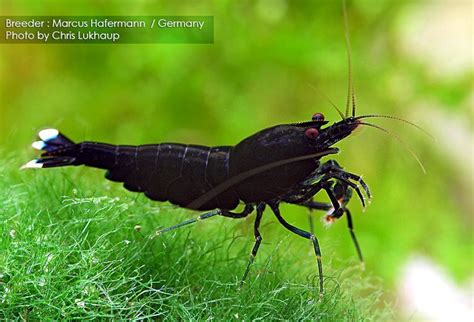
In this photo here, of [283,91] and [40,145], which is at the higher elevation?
[283,91]

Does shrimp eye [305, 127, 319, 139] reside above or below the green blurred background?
below

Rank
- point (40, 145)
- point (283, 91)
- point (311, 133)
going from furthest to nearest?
point (283, 91) → point (40, 145) → point (311, 133)

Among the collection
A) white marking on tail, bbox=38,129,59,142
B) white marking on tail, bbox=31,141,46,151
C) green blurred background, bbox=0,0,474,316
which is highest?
green blurred background, bbox=0,0,474,316

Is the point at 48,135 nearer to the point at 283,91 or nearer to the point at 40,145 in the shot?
the point at 40,145

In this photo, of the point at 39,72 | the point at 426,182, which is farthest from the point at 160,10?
the point at 426,182

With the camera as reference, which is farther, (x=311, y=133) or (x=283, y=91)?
(x=283, y=91)

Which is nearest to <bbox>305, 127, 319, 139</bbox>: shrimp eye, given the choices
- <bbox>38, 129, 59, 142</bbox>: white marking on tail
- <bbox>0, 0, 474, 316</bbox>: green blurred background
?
<bbox>38, 129, 59, 142</bbox>: white marking on tail

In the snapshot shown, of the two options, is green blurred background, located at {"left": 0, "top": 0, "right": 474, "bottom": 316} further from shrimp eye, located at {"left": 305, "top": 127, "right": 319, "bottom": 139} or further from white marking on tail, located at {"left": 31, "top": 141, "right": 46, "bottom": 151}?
shrimp eye, located at {"left": 305, "top": 127, "right": 319, "bottom": 139}

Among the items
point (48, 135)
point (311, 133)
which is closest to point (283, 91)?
point (311, 133)

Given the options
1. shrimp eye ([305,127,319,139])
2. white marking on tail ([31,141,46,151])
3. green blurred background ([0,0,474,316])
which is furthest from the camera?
green blurred background ([0,0,474,316])
